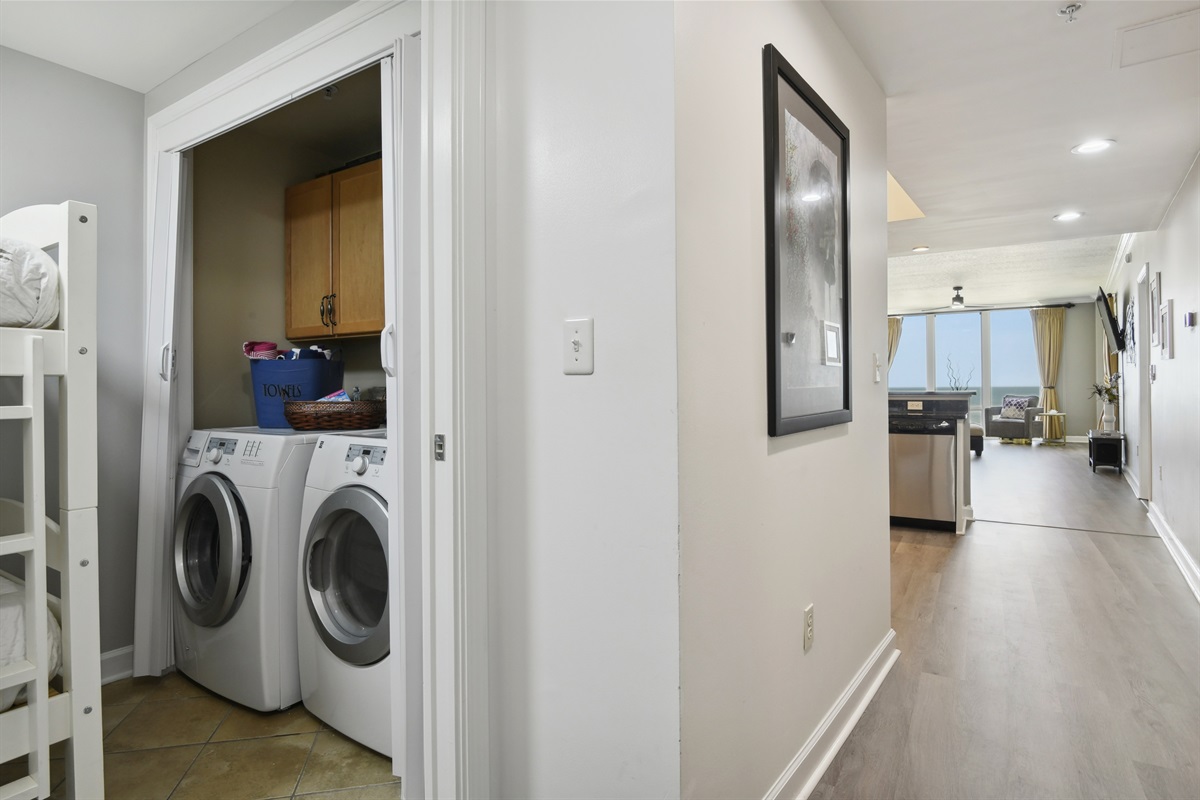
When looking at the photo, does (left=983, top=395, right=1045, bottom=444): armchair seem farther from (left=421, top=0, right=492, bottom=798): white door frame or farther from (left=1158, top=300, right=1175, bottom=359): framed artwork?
(left=421, top=0, right=492, bottom=798): white door frame

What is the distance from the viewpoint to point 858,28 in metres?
2.02

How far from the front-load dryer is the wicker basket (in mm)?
128

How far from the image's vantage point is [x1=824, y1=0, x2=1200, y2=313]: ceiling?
6.59 feet

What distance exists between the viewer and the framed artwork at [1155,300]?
14.8 ft

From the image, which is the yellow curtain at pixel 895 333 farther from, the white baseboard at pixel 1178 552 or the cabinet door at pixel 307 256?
the cabinet door at pixel 307 256

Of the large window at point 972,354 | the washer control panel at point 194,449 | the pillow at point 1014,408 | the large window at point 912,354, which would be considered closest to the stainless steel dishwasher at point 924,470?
the washer control panel at point 194,449

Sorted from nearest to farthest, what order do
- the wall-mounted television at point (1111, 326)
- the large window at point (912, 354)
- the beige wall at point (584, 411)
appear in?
the beige wall at point (584, 411) < the wall-mounted television at point (1111, 326) < the large window at point (912, 354)

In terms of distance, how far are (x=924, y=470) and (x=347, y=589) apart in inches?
162

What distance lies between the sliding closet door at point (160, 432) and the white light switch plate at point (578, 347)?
196 centimetres

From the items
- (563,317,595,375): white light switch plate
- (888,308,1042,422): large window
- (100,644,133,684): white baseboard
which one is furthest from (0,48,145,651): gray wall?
(888,308,1042,422): large window

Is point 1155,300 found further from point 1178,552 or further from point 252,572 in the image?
point 252,572

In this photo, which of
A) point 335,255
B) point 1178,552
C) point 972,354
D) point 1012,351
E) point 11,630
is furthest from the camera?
point 972,354

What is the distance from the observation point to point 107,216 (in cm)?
251

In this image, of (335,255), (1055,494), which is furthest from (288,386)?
(1055,494)
